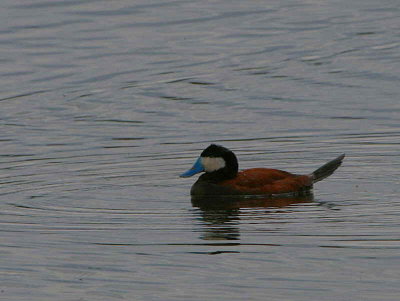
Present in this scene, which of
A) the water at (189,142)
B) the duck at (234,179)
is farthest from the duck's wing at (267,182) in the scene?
the water at (189,142)

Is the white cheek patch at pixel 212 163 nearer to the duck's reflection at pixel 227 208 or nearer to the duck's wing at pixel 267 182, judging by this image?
the duck's wing at pixel 267 182

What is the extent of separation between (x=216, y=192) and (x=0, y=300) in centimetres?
488

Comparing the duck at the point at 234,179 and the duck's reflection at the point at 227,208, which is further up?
the duck at the point at 234,179

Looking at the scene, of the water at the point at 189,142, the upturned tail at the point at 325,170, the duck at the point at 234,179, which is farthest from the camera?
the upturned tail at the point at 325,170

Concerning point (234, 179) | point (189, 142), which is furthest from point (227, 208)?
point (189, 142)

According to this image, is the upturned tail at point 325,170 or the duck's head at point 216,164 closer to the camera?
the duck's head at point 216,164

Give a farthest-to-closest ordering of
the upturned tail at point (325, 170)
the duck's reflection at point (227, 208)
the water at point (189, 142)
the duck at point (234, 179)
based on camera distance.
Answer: the upturned tail at point (325, 170) → the duck at point (234, 179) → the duck's reflection at point (227, 208) → the water at point (189, 142)

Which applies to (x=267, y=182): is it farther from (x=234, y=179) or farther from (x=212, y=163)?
(x=212, y=163)

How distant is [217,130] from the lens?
16.8 m

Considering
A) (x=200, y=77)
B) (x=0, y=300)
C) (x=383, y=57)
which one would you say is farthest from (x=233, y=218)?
(x=383, y=57)

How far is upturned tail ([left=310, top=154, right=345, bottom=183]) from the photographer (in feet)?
45.9

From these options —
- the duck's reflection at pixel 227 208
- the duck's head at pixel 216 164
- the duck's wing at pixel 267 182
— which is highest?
the duck's head at pixel 216 164

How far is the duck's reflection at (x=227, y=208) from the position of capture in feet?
38.4

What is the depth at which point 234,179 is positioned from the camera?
1384 cm
